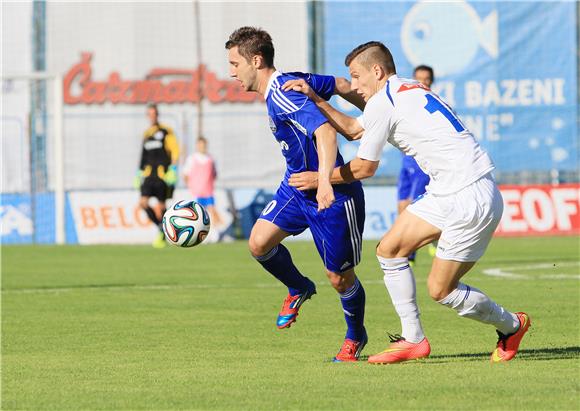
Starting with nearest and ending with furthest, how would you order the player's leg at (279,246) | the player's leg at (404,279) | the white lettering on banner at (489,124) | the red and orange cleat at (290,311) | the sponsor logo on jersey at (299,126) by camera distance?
the player's leg at (404,279), the sponsor logo on jersey at (299,126), the player's leg at (279,246), the red and orange cleat at (290,311), the white lettering on banner at (489,124)

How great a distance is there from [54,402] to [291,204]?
2776mm

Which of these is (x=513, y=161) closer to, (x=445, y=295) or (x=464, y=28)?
(x=464, y=28)

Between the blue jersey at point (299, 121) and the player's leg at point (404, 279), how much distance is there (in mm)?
689

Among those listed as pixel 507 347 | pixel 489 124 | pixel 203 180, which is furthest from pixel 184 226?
pixel 489 124

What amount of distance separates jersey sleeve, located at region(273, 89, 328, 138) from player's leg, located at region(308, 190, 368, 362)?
595 millimetres

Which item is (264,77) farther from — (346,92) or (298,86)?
(346,92)

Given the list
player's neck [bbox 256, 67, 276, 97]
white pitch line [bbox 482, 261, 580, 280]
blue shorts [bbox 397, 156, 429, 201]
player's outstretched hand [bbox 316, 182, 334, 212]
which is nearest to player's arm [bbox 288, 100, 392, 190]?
player's outstretched hand [bbox 316, 182, 334, 212]

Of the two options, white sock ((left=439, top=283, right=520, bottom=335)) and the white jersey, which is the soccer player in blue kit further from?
white sock ((left=439, top=283, right=520, bottom=335))

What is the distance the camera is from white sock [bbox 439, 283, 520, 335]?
7.95m

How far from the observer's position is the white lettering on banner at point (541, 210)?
1040 inches

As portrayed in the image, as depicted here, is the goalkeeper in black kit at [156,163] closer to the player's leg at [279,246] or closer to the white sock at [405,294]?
the player's leg at [279,246]

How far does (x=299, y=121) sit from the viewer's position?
832cm

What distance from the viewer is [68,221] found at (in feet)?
88.9

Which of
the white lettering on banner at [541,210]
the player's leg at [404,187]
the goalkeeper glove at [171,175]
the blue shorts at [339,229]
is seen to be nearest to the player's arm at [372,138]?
the blue shorts at [339,229]
